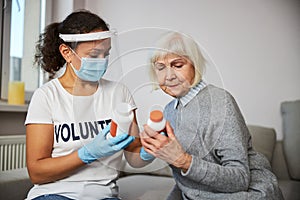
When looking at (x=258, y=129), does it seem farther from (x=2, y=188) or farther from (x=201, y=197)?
(x=2, y=188)

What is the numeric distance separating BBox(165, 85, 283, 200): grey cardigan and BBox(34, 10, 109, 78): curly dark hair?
0.32m

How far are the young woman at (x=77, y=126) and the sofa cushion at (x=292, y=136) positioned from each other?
128 cm

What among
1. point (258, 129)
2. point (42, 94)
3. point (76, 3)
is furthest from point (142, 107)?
point (76, 3)

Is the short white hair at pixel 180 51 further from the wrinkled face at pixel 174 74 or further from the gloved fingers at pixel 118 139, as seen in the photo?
the gloved fingers at pixel 118 139

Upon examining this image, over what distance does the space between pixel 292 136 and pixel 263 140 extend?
176mm

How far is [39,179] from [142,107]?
0.38m

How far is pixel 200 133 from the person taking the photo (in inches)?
34.8

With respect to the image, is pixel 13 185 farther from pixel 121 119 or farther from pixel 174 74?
pixel 174 74

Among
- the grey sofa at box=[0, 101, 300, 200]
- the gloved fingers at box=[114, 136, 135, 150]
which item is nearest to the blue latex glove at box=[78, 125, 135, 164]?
the gloved fingers at box=[114, 136, 135, 150]

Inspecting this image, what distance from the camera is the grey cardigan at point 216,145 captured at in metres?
0.86

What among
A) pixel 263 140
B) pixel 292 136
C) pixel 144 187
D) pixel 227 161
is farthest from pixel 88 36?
pixel 292 136

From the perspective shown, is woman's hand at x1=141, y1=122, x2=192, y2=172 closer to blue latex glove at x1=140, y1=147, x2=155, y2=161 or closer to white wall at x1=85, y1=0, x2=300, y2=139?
blue latex glove at x1=140, y1=147, x2=155, y2=161

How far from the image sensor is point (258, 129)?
202 cm

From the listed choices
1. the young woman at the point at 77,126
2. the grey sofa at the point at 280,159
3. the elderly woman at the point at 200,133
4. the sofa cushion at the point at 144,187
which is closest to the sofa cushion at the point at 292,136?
the grey sofa at the point at 280,159
